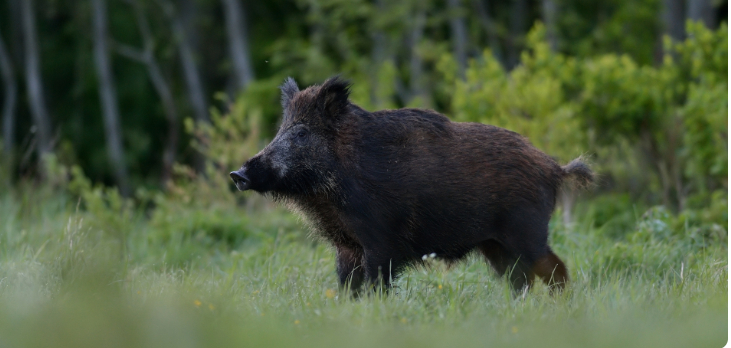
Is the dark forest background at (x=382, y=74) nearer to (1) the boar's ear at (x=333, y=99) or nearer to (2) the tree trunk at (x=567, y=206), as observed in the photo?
(2) the tree trunk at (x=567, y=206)

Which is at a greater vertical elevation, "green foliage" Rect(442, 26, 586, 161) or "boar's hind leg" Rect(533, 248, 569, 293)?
"green foliage" Rect(442, 26, 586, 161)

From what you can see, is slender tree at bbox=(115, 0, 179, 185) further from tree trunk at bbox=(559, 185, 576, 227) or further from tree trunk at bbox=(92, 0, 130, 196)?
tree trunk at bbox=(559, 185, 576, 227)

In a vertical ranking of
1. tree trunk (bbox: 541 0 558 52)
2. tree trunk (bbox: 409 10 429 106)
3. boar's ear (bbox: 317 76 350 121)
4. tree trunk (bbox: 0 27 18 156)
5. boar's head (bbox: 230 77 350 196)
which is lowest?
tree trunk (bbox: 0 27 18 156)

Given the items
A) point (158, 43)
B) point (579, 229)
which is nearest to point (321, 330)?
point (579, 229)

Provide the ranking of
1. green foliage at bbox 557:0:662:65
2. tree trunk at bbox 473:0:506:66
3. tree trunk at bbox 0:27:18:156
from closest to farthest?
green foliage at bbox 557:0:662:65
tree trunk at bbox 473:0:506:66
tree trunk at bbox 0:27:18:156

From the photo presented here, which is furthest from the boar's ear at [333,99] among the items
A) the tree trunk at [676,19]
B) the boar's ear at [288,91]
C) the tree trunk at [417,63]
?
the tree trunk at [417,63]

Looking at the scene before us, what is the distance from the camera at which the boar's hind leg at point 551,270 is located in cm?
493

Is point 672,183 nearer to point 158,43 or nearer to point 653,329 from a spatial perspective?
point 653,329

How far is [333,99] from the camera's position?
4.89 metres

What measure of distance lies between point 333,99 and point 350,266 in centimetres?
100

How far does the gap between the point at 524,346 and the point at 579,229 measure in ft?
13.6

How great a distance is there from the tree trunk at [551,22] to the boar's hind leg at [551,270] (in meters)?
10.7

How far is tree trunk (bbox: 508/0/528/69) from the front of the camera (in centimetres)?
1827

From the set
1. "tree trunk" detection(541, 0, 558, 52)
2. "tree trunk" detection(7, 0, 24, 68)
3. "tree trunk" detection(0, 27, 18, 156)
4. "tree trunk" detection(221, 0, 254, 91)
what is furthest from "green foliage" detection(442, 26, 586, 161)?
"tree trunk" detection(7, 0, 24, 68)
